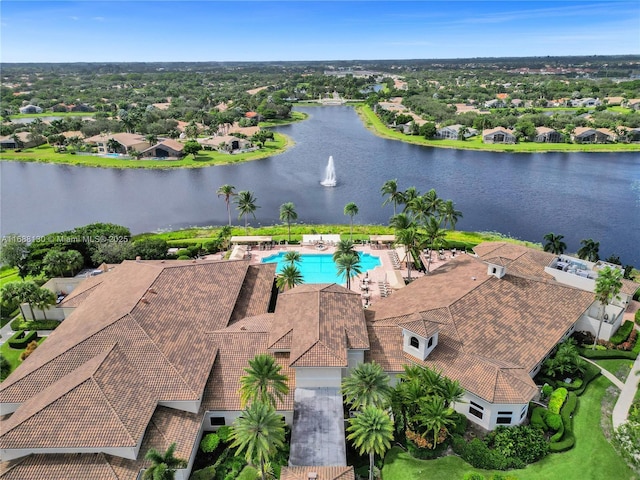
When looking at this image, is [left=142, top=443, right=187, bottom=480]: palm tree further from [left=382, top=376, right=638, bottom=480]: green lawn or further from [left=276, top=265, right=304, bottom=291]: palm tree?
[left=276, top=265, right=304, bottom=291]: palm tree

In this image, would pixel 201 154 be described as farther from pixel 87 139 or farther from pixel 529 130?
pixel 529 130

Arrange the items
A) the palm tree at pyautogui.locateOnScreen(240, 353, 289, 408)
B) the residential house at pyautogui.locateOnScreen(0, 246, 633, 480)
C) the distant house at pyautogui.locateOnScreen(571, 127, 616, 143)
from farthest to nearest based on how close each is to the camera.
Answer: the distant house at pyautogui.locateOnScreen(571, 127, 616, 143) → the palm tree at pyautogui.locateOnScreen(240, 353, 289, 408) → the residential house at pyautogui.locateOnScreen(0, 246, 633, 480)

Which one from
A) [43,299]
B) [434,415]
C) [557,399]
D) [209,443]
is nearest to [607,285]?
[557,399]

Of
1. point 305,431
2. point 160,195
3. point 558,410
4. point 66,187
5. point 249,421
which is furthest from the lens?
point 66,187

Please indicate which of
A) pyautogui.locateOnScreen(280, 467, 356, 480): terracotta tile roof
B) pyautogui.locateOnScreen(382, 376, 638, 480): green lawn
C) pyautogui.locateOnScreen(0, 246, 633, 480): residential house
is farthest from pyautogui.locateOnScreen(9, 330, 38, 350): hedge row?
pyautogui.locateOnScreen(382, 376, 638, 480): green lawn

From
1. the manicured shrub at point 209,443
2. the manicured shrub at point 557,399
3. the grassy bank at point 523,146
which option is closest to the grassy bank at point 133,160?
the grassy bank at point 523,146

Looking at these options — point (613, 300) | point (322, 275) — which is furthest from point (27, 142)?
point (613, 300)

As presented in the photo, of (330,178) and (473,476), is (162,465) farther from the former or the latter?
(330,178)
